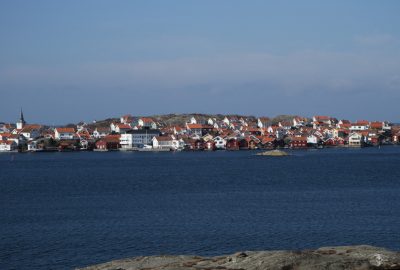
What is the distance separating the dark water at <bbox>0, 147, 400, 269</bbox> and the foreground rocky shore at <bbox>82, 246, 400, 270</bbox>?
273 inches

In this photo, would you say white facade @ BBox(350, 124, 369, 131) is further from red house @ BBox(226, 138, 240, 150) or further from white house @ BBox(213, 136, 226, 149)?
white house @ BBox(213, 136, 226, 149)

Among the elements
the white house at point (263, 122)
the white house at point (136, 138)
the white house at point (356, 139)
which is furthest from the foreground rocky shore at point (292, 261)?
the white house at point (263, 122)

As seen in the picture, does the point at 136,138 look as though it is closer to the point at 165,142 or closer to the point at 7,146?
the point at 165,142

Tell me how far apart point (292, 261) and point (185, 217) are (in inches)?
665

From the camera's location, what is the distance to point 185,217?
2706 centimetres

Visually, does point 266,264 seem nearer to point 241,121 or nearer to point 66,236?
point 66,236

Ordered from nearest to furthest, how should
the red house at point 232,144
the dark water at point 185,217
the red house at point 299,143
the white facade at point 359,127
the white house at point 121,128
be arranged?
1. the dark water at point 185,217
2. the red house at point 232,144
3. the red house at point 299,143
4. the white house at point 121,128
5. the white facade at point 359,127

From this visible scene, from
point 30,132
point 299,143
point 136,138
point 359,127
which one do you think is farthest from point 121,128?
point 359,127

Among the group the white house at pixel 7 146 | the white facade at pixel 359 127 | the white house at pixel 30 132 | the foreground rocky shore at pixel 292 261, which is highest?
the white house at pixel 30 132

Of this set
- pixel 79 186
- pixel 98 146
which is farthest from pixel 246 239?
pixel 98 146

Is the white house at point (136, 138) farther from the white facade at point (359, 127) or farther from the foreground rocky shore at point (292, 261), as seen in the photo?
the foreground rocky shore at point (292, 261)

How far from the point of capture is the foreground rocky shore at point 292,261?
10266mm

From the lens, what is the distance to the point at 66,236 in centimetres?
2252

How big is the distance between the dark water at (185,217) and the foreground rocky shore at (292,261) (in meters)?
6.94
